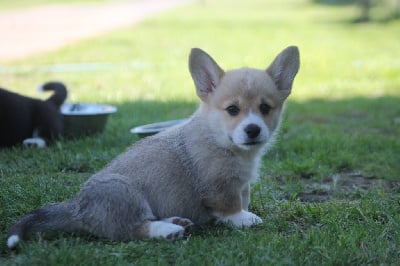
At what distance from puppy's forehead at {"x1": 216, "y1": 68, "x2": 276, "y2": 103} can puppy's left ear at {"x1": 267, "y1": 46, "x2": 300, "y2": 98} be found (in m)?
0.12

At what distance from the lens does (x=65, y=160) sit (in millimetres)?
6000

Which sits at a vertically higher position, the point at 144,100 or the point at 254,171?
the point at 254,171

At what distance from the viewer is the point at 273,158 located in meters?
Result: 6.44

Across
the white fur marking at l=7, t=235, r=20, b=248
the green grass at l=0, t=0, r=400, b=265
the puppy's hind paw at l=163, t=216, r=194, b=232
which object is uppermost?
the white fur marking at l=7, t=235, r=20, b=248

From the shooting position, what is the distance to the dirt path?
54.4 feet

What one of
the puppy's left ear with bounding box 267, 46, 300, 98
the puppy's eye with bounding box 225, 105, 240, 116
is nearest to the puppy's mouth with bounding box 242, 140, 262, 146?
the puppy's eye with bounding box 225, 105, 240, 116

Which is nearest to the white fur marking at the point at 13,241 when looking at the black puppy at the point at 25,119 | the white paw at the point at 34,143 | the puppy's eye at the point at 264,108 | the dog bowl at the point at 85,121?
the puppy's eye at the point at 264,108

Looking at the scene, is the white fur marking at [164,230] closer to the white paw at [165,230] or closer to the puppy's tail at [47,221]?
the white paw at [165,230]

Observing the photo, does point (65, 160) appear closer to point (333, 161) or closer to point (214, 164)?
point (214, 164)

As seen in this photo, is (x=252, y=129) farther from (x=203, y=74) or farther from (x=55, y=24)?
(x=55, y=24)

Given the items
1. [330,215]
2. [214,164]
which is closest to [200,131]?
[214,164]

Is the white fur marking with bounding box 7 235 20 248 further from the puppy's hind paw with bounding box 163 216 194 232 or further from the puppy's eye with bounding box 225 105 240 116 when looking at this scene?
the puppy's eye with bounding box 225 105 240 116

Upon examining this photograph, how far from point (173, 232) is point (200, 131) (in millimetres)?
830

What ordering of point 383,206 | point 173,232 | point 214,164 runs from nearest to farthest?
point 173,232 < point 214,164 < point 383,206
